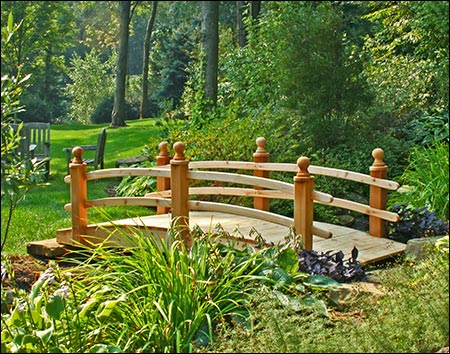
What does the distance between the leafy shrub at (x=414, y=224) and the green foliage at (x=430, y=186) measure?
193mm

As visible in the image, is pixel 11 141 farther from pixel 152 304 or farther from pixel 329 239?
pixel 329 239

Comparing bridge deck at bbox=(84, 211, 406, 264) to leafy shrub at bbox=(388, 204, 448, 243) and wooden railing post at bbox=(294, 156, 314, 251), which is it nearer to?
leafy shrub at bbox=(388, 204, 448, 243)

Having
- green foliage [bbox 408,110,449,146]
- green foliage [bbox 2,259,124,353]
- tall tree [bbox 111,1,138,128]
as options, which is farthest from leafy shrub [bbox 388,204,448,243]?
tall tree [bbox 111,1,138,128]

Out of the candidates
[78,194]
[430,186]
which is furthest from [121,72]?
[430,186]

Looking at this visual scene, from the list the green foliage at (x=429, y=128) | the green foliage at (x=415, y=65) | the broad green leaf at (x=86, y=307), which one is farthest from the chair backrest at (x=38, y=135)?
the broad green leaf at (x=86, y=307)

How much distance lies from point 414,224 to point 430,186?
1077 mm

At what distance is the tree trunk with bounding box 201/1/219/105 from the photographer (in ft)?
47.0

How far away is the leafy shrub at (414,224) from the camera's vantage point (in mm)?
7332

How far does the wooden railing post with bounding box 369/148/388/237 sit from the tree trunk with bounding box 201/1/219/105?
7034 mm

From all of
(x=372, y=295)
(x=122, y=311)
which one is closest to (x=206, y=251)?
(x=122, y=311)

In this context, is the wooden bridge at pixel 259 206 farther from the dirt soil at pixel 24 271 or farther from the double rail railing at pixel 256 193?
the dirt soil at pixel 24 271

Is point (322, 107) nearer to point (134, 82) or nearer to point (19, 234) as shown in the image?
point (19, 234)

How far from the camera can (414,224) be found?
7.59 m

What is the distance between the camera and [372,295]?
5109 mm
